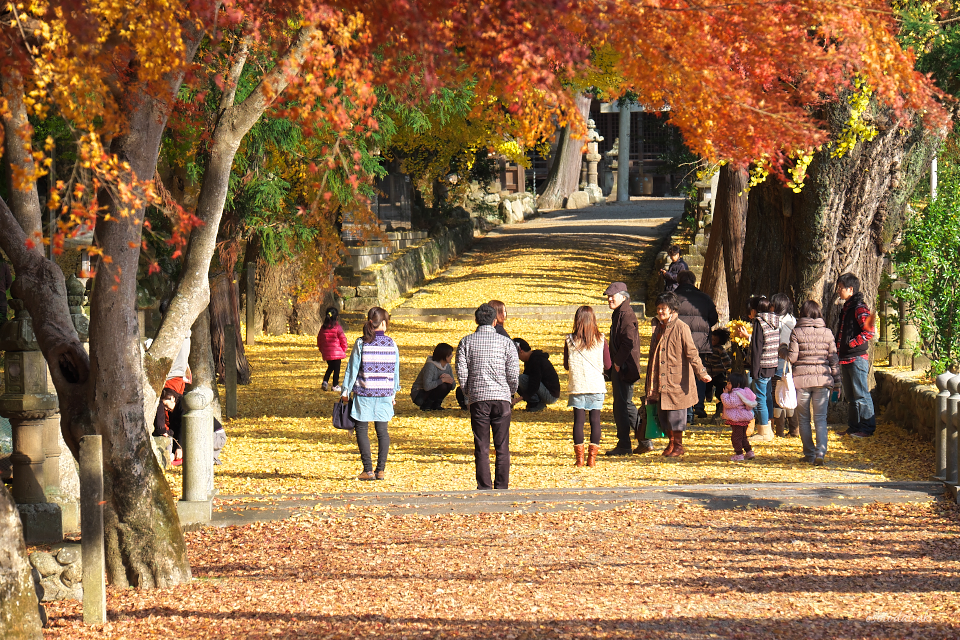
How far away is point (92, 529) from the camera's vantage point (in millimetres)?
5875

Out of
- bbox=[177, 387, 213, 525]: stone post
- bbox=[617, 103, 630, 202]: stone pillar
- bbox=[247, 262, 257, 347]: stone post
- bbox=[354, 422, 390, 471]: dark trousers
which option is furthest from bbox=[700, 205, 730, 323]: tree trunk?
bbox=[617, 103, 630, 202]: stone pillar

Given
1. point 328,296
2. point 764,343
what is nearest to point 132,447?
point 764,343

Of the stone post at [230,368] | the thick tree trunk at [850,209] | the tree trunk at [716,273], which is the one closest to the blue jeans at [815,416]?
the thick tree trunk at [850,209]

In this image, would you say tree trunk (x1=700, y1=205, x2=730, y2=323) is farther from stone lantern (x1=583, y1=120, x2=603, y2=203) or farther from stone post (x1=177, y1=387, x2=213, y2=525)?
stone lantern (x1=583, y1=120, x2=603, y2=203)

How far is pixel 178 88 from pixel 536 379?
7815 millimetres

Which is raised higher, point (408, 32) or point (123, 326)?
point (408, 32)

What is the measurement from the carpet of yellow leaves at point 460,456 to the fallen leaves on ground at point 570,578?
1.66 m

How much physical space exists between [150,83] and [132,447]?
86.4 inches

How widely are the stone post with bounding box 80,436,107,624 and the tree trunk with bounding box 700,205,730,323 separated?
15.1m

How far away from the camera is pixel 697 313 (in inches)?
479

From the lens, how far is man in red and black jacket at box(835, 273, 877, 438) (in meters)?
11.4

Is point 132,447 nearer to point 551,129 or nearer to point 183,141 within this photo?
point 551,129

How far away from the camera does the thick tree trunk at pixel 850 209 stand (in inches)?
472

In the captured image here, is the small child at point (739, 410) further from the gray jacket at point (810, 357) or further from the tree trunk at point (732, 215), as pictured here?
the tree trunk at point (732, 215)
